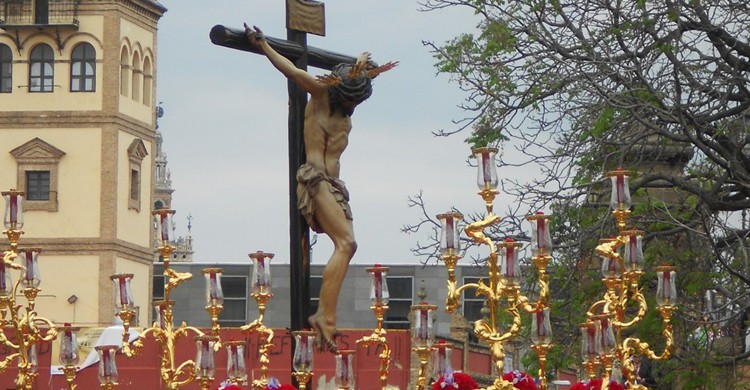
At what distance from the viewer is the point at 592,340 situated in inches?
565

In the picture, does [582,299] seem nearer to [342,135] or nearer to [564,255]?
[564,255]

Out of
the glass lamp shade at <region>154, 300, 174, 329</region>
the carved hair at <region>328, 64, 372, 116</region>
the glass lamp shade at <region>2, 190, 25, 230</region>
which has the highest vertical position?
the carved hair at <region>328, 64, 372, 116</region>

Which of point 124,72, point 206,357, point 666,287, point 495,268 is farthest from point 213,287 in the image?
point 124,72

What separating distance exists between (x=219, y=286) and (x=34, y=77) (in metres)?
65.1

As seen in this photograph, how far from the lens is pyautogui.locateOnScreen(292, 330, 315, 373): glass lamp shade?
13711 millimetres

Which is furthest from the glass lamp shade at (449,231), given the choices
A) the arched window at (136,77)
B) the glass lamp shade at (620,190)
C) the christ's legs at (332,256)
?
the arched window at (136,77)

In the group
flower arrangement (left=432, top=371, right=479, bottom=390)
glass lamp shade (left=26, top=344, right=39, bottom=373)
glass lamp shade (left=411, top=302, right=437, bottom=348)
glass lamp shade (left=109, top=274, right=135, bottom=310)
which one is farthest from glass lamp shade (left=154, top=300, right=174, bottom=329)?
flower arrangement (left=432, top=371, right=479, bottom=390)

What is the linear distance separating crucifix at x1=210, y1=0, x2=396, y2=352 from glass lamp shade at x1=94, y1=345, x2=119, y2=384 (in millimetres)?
1230

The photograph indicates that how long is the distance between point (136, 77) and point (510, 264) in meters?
68.0

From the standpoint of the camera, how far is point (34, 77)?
7919 cm

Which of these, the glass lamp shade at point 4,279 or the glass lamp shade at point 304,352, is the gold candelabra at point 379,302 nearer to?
the glass lamp shade at point 304,352

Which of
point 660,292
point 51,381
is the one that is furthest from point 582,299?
point 51,381

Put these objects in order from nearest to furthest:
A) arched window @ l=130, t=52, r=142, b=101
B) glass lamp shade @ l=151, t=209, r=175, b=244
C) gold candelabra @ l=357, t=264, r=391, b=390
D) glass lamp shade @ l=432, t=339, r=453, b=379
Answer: gold candelabra @ l=357, t=264, r=391, b=390 → glass lamp shade @ l=432, t=339, r=453, b=379 → glass lamp shade @ l=151, t=209, r=175, b=244 → arched window @ l=130, t=52, r=142, b=101

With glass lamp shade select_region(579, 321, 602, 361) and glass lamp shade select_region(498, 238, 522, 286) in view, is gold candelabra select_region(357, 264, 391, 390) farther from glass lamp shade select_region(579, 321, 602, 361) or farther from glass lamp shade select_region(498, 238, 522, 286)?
glass lamp shade select_region(579, 321, 602, 361)
